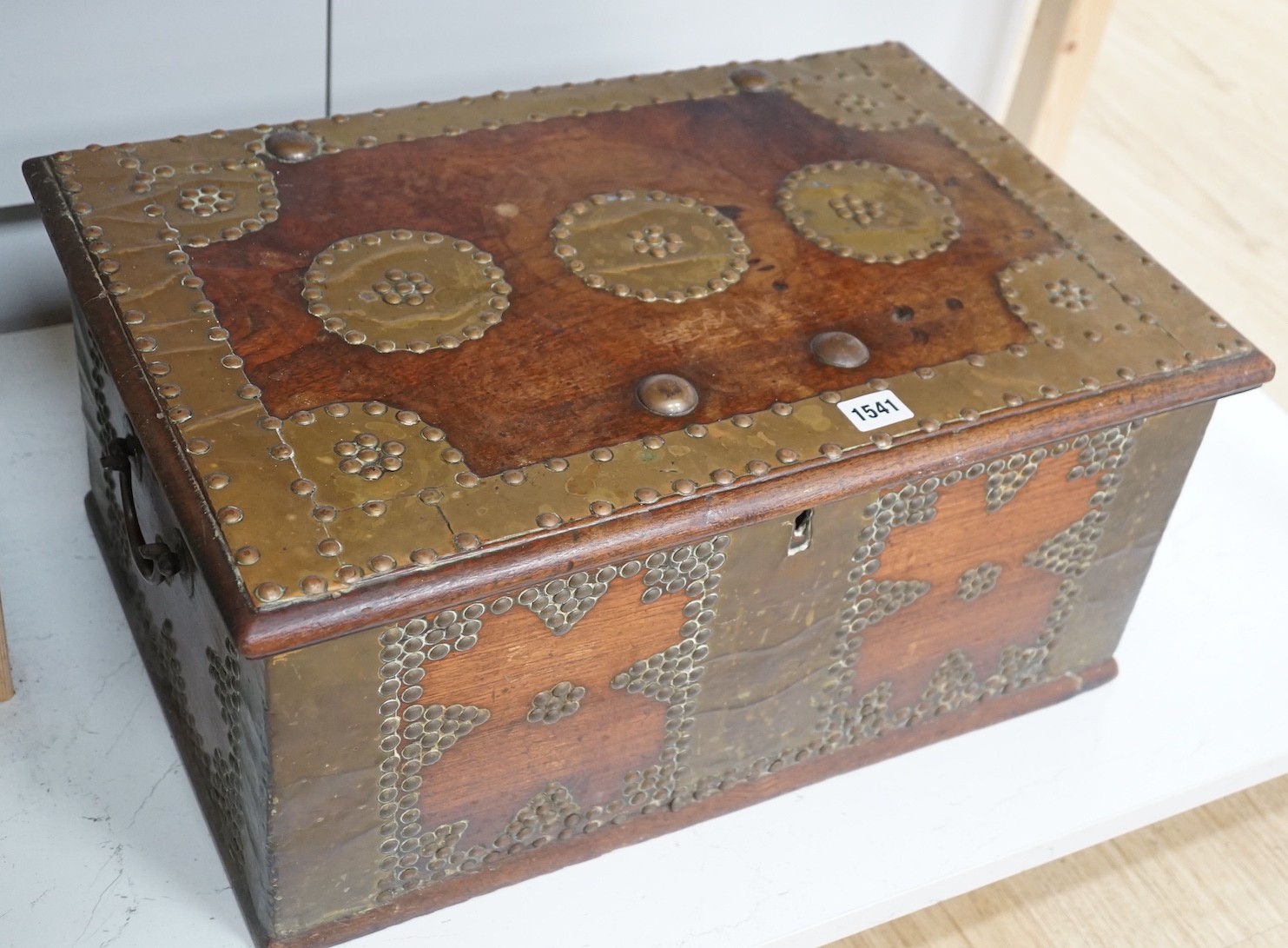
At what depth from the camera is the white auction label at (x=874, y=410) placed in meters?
1.47

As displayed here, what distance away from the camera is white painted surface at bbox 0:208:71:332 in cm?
218

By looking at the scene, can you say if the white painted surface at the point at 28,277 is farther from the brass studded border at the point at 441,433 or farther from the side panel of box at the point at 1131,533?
the side panel of box at the point at 1131,533

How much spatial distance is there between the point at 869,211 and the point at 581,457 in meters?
0.57

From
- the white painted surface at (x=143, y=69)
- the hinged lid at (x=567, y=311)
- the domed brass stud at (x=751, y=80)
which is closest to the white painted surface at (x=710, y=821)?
the white painted surface at (x=143, y=69)

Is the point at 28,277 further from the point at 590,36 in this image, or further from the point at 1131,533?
the point at 1131,533

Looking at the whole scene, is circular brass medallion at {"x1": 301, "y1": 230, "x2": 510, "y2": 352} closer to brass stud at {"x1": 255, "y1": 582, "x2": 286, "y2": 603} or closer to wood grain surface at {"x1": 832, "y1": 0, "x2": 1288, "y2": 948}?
brass stud at {"x1": 255, "y1": 582, "x2": 286, "y2": 603}

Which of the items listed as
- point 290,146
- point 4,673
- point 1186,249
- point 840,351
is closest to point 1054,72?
point 1186,249

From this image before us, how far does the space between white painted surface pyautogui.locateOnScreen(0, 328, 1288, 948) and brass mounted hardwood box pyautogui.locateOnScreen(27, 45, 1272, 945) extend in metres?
0.04

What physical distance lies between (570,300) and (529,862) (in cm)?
59

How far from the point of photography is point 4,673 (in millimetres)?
1686

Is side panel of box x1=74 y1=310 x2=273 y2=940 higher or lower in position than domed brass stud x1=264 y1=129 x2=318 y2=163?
lower

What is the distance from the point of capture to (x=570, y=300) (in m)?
1.59

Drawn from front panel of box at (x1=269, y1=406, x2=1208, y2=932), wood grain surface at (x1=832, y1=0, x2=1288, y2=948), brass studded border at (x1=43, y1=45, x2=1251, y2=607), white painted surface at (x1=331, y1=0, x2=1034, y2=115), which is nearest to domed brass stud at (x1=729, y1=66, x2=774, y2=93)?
brass studded border at (x1=43, y1=45, x2=1251, y2=607)

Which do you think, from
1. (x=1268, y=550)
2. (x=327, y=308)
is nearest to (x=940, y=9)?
(x=1268, y=550)
